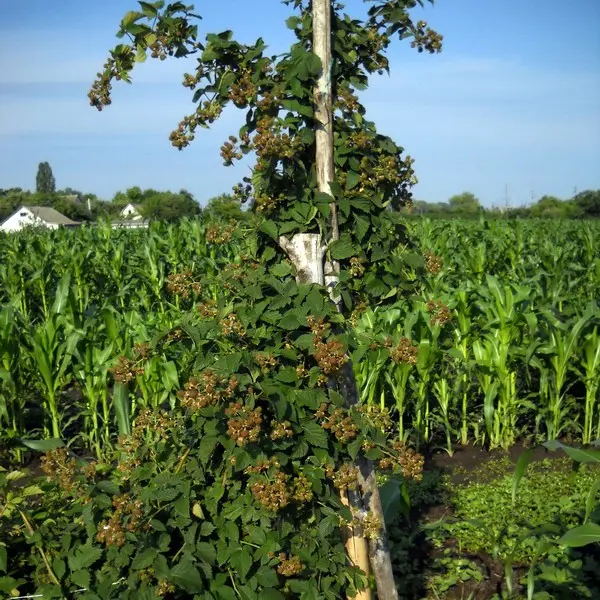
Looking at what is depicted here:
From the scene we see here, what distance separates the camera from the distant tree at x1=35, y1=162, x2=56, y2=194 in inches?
5202

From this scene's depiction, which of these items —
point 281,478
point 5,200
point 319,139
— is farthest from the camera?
point 5,200

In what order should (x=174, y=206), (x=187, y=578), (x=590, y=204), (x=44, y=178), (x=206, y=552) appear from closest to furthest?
1. (x=187, y=578)
2. (x=206, y=552)
3. (x=174, y=206)
4. (x=590, y=204)
5. (x=44, y=178)

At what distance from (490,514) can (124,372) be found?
267 cm

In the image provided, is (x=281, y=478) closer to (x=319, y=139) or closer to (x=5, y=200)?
(x=319, y=139)

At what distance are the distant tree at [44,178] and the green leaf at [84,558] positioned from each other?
440ft

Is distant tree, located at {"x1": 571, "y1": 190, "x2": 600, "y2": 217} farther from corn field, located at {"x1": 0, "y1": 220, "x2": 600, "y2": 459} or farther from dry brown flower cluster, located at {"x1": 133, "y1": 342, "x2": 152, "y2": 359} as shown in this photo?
dry brown flower cluster, located at {"x1": 133, "y1": 342, "x2": 152, "y2": 359}

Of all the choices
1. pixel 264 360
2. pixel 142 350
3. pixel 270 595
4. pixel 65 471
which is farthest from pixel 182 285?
pixel 270 595

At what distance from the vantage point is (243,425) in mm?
2293

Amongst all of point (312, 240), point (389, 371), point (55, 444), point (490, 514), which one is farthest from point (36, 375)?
point (312, 240)

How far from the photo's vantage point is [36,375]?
5898 mm

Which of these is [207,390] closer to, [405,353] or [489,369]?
[405,353]

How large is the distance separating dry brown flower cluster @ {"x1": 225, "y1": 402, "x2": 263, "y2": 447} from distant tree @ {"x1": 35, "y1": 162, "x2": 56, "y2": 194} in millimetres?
134448

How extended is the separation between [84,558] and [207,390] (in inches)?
32.1

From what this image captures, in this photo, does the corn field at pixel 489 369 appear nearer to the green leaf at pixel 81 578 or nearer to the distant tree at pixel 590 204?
the green leaf at pixel 81 578
